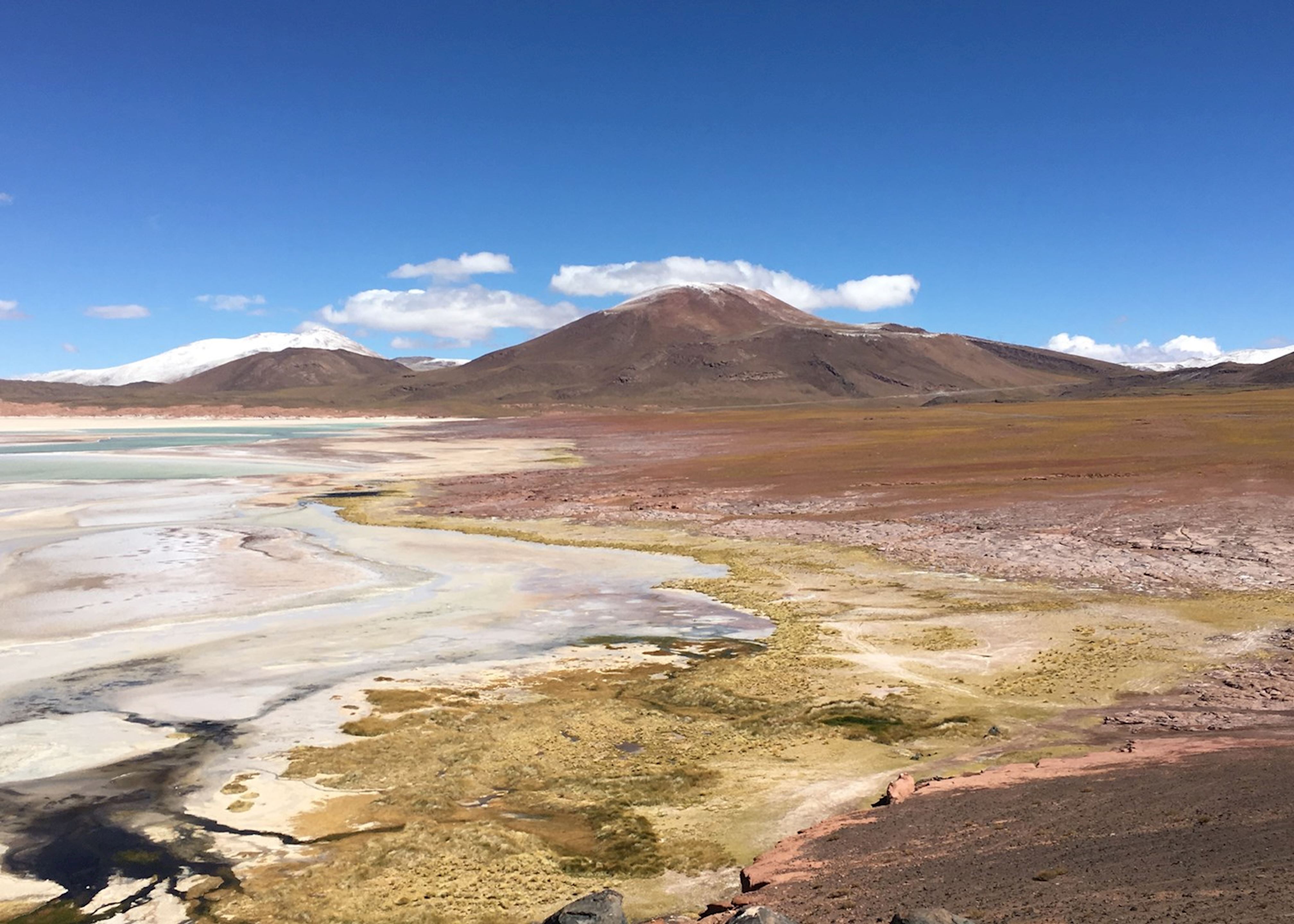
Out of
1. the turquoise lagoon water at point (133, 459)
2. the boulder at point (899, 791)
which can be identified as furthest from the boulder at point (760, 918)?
the turquoise lagoon water at point (133, 459)

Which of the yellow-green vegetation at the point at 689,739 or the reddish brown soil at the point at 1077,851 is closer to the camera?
the reddish brown soil at the point at 1077,851

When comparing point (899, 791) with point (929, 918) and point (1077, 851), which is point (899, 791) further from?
point (929, 918)

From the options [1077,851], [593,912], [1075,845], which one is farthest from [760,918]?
[1075,845]

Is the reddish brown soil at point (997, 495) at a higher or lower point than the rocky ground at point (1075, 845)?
higher

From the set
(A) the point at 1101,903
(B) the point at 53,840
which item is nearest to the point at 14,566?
(B) the point at 53,840

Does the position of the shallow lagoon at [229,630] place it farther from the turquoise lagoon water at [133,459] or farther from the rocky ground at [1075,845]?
the turquoise lagoon water at [133,459]

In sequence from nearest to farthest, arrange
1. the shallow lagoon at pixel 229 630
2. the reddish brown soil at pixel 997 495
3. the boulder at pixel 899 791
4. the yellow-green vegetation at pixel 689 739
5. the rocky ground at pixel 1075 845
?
the rocky ground at pixel 1075 845
the yellow-green vegetation at pixel 689 739
the boulder at pixel 899 791
the shallow lagoon at pixel 229 630
the reddish brown soil at pixel 997 495
